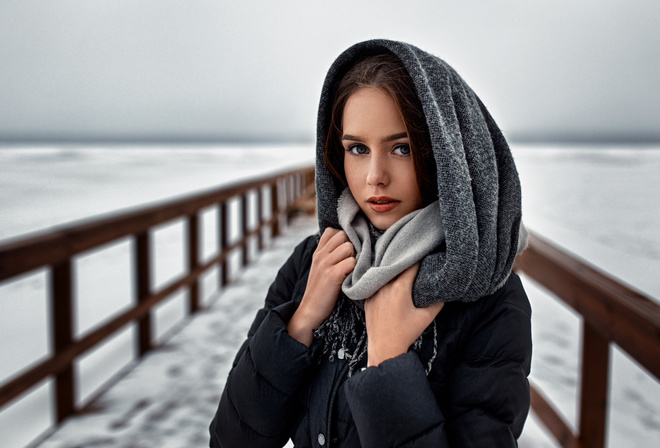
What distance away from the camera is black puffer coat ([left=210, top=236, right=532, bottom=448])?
2.01 ft

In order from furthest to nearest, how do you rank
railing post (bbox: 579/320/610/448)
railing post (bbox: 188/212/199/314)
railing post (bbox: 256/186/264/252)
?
1. railing post (bbox: 256/186/264/252)
2. railing post (bbox: 188/212/199/314)
3. railing post (bbox: 579/320/610/448)

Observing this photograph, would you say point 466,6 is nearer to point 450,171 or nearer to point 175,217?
point 450,171

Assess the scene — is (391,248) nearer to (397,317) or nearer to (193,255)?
(397,317)

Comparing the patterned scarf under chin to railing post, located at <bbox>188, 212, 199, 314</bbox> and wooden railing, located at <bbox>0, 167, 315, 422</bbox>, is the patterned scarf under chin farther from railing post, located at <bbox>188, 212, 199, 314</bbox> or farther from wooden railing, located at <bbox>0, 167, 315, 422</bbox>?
railing post, located at <bbox>188, 212, 199, 314</bbox>

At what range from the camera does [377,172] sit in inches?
26.1

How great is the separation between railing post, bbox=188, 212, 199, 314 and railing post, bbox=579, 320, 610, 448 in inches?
94.8

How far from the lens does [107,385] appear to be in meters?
2.04

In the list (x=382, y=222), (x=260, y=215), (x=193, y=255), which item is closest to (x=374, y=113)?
(x=382, y=222)

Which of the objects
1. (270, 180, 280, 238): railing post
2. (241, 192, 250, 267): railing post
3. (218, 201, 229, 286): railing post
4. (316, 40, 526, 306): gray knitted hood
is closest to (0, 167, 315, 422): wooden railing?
(218, 201, 229, 286): railing post

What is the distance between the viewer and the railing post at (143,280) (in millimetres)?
2414

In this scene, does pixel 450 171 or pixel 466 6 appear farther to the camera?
pixel 466 6

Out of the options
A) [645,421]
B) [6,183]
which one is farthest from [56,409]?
[6,183]

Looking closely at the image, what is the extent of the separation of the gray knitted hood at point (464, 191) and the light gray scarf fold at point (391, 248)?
0.08ft

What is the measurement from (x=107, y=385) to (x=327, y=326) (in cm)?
171
